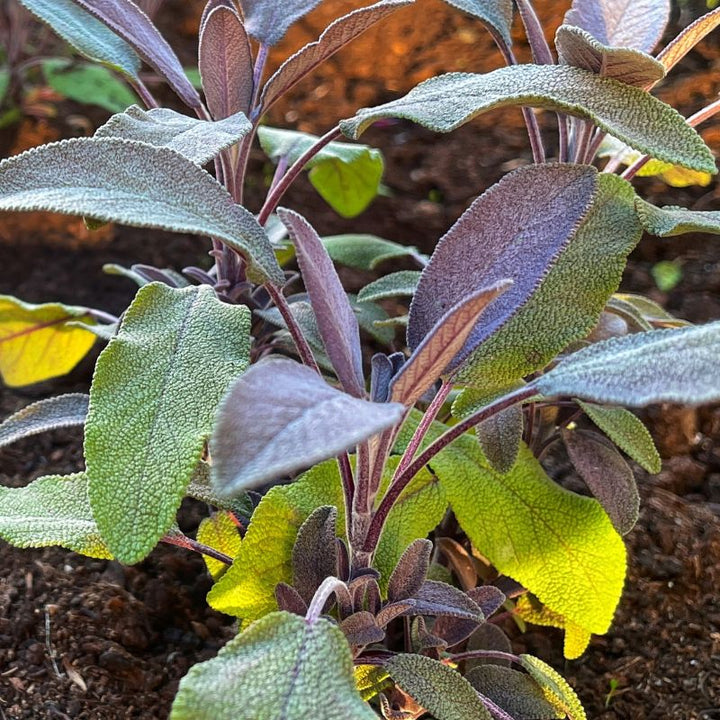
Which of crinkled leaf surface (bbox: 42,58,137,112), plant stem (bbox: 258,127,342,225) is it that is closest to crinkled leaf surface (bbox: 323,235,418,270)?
plant stem (bbox: 258,127,342,225)

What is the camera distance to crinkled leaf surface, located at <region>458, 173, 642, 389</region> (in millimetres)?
671

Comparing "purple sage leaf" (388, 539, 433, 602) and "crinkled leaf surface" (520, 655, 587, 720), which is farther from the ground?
"purple sage leaf" (388, 539, 433, 602)

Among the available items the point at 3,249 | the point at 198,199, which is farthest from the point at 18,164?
the point at 3,249

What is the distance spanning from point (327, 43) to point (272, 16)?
0.56 ft

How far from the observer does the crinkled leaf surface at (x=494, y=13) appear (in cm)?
90

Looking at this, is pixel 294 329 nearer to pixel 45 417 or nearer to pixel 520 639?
pixel 45 417

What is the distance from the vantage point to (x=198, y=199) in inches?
24.0

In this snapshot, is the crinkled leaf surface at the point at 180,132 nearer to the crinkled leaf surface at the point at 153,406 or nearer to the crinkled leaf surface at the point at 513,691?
the crinkled leaf surface at the point at 153,406

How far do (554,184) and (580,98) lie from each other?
0.07 m

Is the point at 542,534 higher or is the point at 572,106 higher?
the point at 572,106

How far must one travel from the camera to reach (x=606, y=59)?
682mm

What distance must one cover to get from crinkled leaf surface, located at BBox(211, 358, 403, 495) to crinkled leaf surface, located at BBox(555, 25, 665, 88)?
14.8 inches

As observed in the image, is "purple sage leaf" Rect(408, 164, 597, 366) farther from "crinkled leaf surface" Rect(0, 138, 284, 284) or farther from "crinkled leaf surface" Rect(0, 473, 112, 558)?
"crinkled leaf surface" Rect(0, 473, 112, 558)

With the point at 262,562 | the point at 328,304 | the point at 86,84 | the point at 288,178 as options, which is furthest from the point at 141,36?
the point at 86,84
